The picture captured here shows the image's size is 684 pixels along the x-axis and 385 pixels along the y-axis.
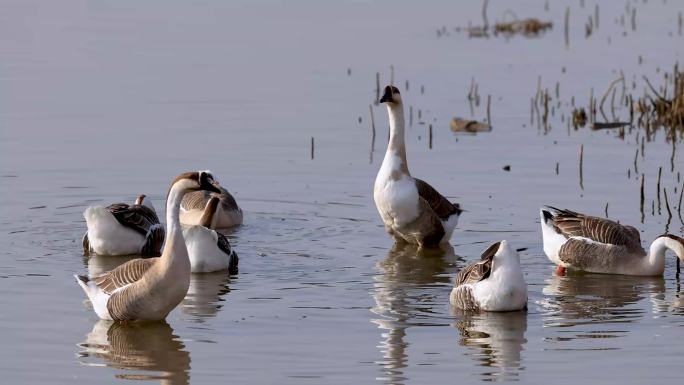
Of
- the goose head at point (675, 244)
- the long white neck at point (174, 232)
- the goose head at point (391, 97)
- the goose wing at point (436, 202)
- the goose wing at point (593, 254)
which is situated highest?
the goose head at point (391, 97)

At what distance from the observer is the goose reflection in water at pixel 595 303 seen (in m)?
12.3

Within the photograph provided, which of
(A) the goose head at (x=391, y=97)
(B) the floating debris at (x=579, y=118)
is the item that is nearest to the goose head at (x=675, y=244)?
(A) the goose head at (x=391, y=97)

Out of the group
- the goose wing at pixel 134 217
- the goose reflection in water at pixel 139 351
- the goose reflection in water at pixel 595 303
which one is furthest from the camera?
the goose wing at pixel 134 217

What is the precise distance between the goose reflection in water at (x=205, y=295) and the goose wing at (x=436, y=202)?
2.83 m

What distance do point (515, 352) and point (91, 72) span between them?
49.2 feet

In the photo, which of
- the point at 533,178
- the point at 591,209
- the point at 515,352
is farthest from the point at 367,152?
the point at 515,352

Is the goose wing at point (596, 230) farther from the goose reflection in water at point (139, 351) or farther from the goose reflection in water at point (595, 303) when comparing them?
the goose reflection in water at point (139, 351)

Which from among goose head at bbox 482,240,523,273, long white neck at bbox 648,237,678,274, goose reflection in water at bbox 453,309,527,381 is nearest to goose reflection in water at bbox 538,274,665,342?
long white neck at bbox 648,237,678,274

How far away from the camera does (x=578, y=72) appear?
27016 millimetres

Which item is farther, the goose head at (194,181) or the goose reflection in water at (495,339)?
the goose head at (194,181)

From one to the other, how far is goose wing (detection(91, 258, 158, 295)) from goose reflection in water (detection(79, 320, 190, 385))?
33cm

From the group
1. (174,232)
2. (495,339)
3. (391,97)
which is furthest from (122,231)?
(495,339)

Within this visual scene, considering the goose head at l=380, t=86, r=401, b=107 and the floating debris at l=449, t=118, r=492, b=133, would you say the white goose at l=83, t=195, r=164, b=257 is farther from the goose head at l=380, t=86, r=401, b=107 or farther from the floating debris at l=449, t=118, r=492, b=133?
the floating debris at l=449, t=118, r=492, b=133

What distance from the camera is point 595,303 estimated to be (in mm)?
13586
